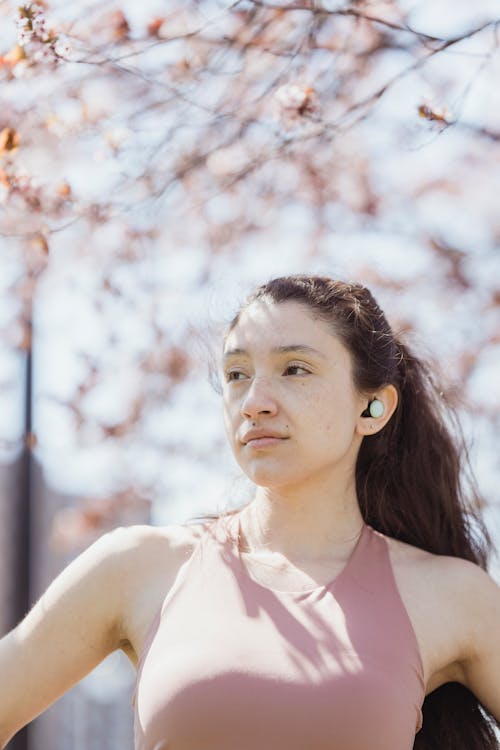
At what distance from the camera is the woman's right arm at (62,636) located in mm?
2258

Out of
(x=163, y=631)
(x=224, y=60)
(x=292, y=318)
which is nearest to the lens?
(x=163, y=631)

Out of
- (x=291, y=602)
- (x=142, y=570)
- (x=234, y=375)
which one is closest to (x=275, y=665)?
(x=291, y=602)

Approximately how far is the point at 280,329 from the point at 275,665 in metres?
0.62

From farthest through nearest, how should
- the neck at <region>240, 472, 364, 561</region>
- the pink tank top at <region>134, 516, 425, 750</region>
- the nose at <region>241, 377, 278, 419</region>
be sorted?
the neck at <region>240, 472, 364, 561</region> → the nose at <region>241, 377, 278, 419</region> → the pink tank top at <region>134, 516, 425, 750</region>

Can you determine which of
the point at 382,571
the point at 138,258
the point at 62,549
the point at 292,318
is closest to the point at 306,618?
the point at 382,571

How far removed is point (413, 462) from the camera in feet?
8.85

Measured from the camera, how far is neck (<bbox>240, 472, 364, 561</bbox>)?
239 cm

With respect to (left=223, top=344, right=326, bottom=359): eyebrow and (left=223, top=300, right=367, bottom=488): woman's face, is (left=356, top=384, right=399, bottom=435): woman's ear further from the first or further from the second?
(left=223, top=344, right=326, bottom=359): eyebrow

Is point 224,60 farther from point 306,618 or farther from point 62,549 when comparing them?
point 62,549

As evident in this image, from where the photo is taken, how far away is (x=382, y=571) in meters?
2.38

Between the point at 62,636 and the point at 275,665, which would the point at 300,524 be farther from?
the point at 62,636

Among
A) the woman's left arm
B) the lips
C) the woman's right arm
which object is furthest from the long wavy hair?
the woman's right arm

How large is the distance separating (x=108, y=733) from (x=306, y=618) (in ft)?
30.9

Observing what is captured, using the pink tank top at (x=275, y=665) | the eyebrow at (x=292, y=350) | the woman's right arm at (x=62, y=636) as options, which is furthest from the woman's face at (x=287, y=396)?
the woman's right arm at (x=62, y=636)
